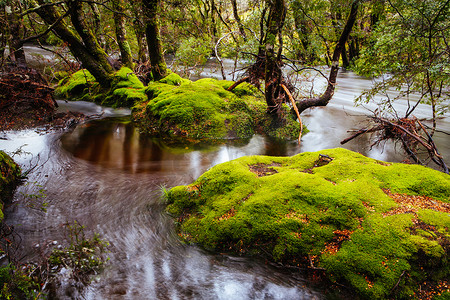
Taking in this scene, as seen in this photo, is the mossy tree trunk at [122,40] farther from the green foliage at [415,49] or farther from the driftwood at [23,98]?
the green foliage at [415,49]

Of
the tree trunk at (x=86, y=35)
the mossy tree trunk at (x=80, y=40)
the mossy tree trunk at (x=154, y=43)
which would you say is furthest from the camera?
the tree trunk at (x=86, y=35)

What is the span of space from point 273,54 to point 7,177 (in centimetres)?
686

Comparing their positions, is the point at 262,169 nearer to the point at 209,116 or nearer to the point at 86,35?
the point at 209,116

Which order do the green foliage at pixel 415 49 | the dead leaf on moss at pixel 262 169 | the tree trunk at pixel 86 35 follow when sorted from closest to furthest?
1. the dead leaf on moss at pixel 262 169
2. the green foliage at pixel 415 49
3. the tree trunk at pixel 86 35

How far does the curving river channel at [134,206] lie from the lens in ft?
9.60

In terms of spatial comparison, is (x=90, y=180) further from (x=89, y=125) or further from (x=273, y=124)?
(x=273, y=124)

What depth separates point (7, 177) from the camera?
4.75m

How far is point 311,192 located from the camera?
3414 mm

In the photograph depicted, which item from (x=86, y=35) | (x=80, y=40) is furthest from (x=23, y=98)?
(x=80, y=40)

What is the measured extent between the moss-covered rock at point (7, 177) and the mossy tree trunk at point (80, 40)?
21.0 feet

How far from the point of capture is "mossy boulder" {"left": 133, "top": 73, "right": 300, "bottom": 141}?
834 centimetres

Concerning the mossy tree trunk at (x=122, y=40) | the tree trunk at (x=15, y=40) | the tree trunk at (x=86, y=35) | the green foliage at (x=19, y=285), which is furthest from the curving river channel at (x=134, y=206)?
the mossy tree trunk at (x=122, y=40)

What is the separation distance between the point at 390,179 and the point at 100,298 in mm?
4115

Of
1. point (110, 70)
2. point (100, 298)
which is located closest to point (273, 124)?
point (100, 298)
